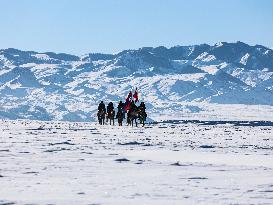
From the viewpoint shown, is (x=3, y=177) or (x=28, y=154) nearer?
(x=3, y=177)

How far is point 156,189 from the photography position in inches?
321

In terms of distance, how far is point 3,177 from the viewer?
9203mm

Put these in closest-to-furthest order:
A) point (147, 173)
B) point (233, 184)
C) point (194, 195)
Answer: point (194, 195) < point (233, 184) < point (147, 173)

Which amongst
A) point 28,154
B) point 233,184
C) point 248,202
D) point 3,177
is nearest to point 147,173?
point 233,184

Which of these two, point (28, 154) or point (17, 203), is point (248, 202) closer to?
point (17, 203)

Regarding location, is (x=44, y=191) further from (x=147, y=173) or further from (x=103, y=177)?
(x=147, y=173)

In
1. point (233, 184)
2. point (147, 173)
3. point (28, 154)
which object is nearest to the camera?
point (233, 184)

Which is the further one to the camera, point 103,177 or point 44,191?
point 103,177

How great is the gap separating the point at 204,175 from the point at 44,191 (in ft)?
10.9

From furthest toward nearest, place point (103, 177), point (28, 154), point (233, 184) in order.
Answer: point (28, 154) → point (103, 177) → point (233, 184)

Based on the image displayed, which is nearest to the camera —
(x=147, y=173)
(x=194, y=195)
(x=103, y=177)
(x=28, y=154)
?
(x=194, y=195)

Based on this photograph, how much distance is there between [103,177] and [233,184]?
218 centimetres

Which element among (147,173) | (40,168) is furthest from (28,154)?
(147,173)

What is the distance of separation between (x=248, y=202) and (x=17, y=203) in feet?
9.45
